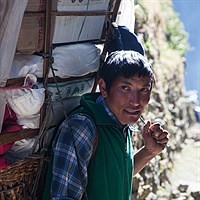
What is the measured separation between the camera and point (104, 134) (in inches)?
86.0

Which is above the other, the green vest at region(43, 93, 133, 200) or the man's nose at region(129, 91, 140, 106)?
the man's nose at region(129, 91, 140, 106)

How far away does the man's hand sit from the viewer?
2.49 m

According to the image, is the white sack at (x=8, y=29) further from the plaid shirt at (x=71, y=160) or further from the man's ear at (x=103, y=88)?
the man's ear at (x=103, y=88)

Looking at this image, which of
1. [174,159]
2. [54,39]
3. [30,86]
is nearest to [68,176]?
[30,86]

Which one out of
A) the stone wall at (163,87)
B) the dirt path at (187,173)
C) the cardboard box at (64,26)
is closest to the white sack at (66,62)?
the cardboard box at (64,26)

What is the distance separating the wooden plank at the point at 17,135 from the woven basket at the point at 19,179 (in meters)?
0.11

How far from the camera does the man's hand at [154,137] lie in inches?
98.0

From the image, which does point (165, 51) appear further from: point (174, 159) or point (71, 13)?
point (71, 13)

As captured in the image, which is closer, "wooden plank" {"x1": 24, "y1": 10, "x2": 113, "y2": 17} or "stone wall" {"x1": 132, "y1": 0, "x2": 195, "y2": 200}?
"wooden plank" {"x1": 24, "y1": 10, "x2": 113, "y2": 17}

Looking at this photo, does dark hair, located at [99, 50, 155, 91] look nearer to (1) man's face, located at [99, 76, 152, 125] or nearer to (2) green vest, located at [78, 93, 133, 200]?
(1) man's face, located at [99, 76, 152, 125]

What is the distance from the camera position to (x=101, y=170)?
6.98 ft

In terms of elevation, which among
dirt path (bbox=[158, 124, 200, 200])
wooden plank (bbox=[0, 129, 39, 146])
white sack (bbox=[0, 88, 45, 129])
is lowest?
wooden plank (bbox=[0, 129, 39, 146])

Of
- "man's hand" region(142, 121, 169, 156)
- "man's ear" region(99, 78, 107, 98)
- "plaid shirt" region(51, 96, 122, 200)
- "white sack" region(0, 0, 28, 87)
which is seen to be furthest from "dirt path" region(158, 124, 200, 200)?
"white sack" region(0, 0, 28, 87)

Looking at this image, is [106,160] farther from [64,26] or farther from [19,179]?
[64,26]
